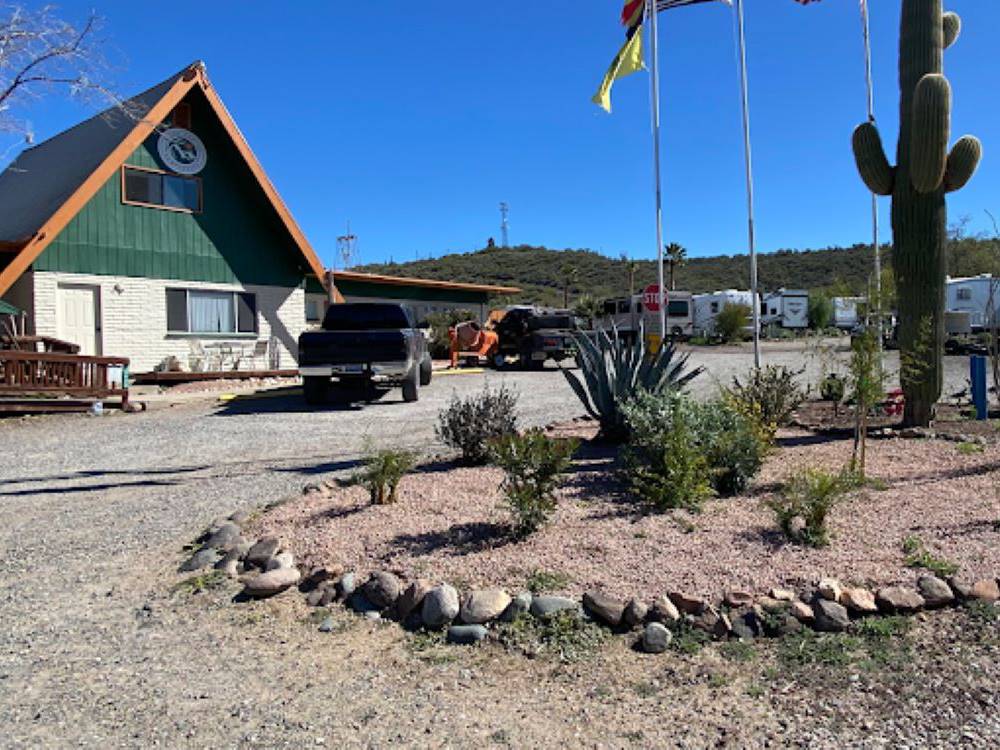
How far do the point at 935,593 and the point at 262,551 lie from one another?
3.64m

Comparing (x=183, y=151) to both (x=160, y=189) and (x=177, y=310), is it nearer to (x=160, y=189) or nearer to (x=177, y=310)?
(x=160, y=189)

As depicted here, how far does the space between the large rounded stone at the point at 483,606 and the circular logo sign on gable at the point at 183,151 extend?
1615 centimetres

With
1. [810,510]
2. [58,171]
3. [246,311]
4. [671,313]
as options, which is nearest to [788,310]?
[671,313]

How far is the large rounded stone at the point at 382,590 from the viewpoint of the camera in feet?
12.9

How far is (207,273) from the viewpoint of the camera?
1808cm

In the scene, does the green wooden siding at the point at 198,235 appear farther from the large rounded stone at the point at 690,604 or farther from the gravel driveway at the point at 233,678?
the large rounded stone at the point at 690,604

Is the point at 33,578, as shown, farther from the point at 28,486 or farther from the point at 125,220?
the point at 125,220

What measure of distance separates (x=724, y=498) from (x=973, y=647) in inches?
83.2

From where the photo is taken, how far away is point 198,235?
1794 cm

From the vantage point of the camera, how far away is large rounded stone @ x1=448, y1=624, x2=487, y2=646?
11.7 ft

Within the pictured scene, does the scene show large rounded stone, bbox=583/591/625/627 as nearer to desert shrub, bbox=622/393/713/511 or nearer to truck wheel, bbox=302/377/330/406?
desert shrub, bbox=622/393/713/511

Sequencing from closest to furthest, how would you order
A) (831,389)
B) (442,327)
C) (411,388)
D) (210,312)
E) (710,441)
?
(710,441), (831,389), (411,388), (210,312), (442,327)

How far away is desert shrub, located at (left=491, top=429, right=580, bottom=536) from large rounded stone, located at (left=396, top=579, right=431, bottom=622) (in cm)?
84

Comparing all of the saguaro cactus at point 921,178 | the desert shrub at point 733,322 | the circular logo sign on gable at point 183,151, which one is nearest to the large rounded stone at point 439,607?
the saguaro cactus at point 921,178
